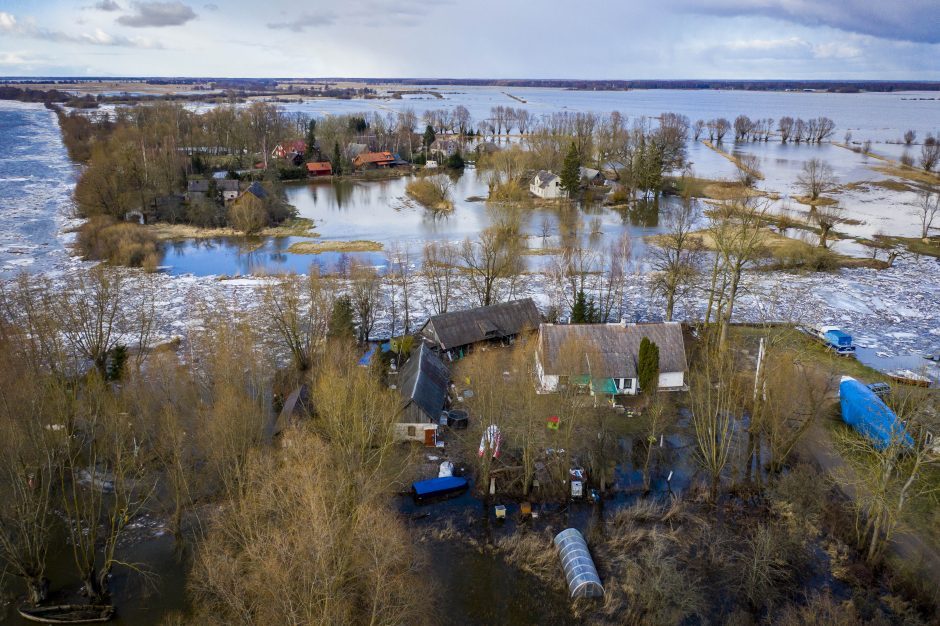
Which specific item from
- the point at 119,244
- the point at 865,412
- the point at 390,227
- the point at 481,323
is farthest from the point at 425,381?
the point at 390,227

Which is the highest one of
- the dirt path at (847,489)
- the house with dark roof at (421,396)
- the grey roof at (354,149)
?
the grey roof at (354,149)

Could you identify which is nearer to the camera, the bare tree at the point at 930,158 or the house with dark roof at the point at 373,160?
the bare tree at the point at 930,158

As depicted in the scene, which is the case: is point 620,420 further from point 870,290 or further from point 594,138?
point 594,138

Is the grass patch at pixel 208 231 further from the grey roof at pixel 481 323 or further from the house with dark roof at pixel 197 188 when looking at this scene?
the grey roof at pixel 481 323

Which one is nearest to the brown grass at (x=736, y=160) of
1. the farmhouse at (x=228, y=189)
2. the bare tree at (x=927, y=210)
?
the bare tree at (x=927, y=210)

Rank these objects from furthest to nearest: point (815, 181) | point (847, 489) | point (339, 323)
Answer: point (815, 181)
point (339, 323)
point (847, 489)

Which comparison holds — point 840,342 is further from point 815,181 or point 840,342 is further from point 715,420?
point 815,181
